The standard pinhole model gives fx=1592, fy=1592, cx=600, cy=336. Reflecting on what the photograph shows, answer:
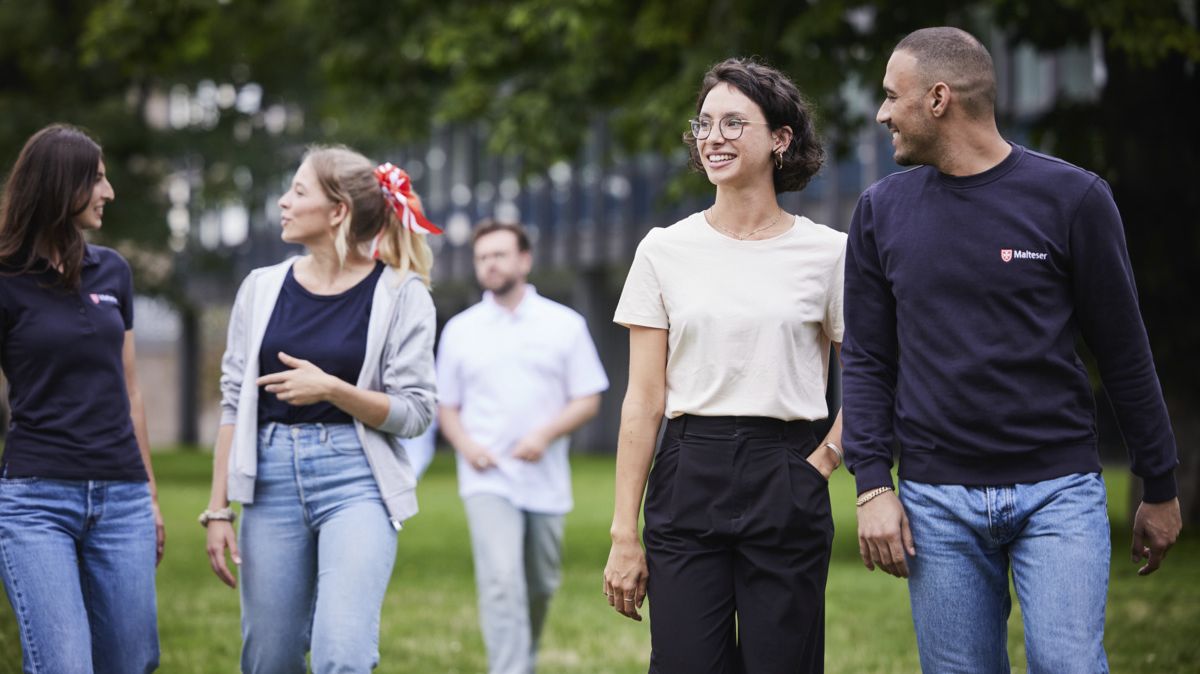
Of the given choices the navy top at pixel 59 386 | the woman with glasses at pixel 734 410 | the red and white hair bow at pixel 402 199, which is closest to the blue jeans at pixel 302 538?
the navy top at pixel 59 386

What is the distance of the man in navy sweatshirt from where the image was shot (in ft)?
13.3

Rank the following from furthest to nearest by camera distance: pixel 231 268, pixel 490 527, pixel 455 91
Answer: pixel 231 268, pixel 455 91, pixel 490 527

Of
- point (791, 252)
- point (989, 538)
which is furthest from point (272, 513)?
point (989, 538)

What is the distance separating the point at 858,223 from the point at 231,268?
28.5 metres

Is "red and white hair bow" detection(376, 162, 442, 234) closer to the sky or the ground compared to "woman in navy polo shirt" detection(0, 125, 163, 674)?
closer to the sky

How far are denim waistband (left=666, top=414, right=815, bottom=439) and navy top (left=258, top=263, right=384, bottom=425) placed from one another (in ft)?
4.64

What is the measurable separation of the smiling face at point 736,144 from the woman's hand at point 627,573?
1.06m

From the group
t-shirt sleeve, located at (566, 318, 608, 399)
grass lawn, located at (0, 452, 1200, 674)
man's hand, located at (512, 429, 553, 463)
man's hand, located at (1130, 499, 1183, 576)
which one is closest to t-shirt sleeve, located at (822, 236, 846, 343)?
man's hand, located at (1130, 499, 1183, 576)

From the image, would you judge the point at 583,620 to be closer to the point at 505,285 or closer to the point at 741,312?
the point at 505,285

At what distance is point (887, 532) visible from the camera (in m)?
4.15

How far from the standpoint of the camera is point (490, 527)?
8.05 meters

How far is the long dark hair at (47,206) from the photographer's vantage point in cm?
533

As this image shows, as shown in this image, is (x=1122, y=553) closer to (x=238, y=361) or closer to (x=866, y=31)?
(x=866, y=31)

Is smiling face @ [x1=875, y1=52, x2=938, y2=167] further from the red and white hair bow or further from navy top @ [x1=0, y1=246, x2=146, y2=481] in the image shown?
navy top @ [x1=0, y1=246, x2=146, y2=481]
